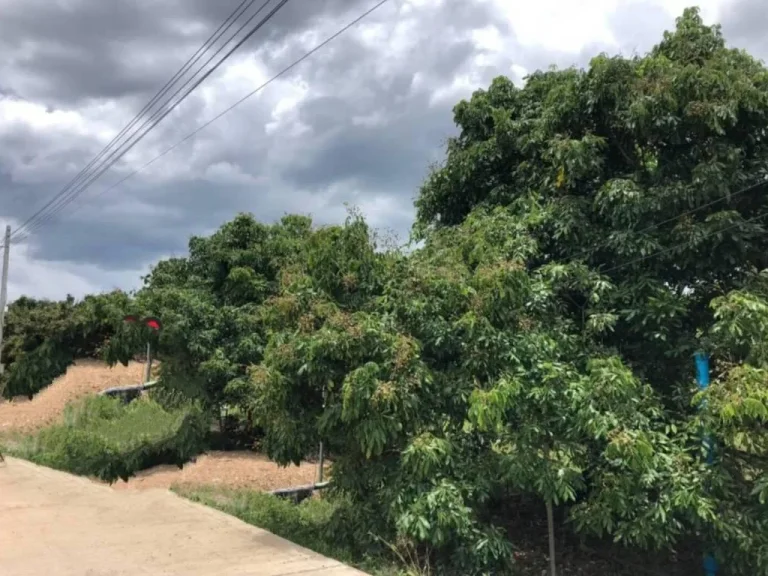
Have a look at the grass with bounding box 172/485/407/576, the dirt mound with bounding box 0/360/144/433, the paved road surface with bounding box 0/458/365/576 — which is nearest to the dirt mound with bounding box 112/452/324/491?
the grass with bounding box 172/485/407/576

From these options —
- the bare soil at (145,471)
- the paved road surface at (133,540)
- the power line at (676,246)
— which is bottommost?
the paved road surface at (133,540)

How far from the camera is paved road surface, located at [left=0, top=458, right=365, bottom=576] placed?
20.2 ft

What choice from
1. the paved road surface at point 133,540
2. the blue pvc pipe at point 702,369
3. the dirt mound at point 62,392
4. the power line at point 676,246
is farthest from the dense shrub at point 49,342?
the blue pvc pipe at point 702,369

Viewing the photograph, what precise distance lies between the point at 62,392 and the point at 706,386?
1953cm

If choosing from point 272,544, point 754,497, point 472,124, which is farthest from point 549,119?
point 272,544

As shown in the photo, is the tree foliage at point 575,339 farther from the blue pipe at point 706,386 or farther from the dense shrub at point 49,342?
the dense shrub at point 49,342

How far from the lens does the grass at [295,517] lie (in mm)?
6719

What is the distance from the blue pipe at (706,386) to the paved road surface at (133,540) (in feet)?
11.2

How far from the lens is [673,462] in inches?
235

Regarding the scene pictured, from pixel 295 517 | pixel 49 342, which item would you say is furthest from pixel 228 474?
pixel 49 342

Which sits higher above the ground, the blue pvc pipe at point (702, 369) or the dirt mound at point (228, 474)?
the blue pvc pipe at point (702, 369)

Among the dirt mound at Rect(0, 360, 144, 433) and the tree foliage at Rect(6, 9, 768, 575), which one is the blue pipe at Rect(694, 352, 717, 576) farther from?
the dirt mound at Rect(0, 360, 144, 433)

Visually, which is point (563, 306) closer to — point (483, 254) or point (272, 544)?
point (483, 254)

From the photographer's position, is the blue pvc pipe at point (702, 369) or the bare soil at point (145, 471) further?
the bare soil at point (145, 471)
